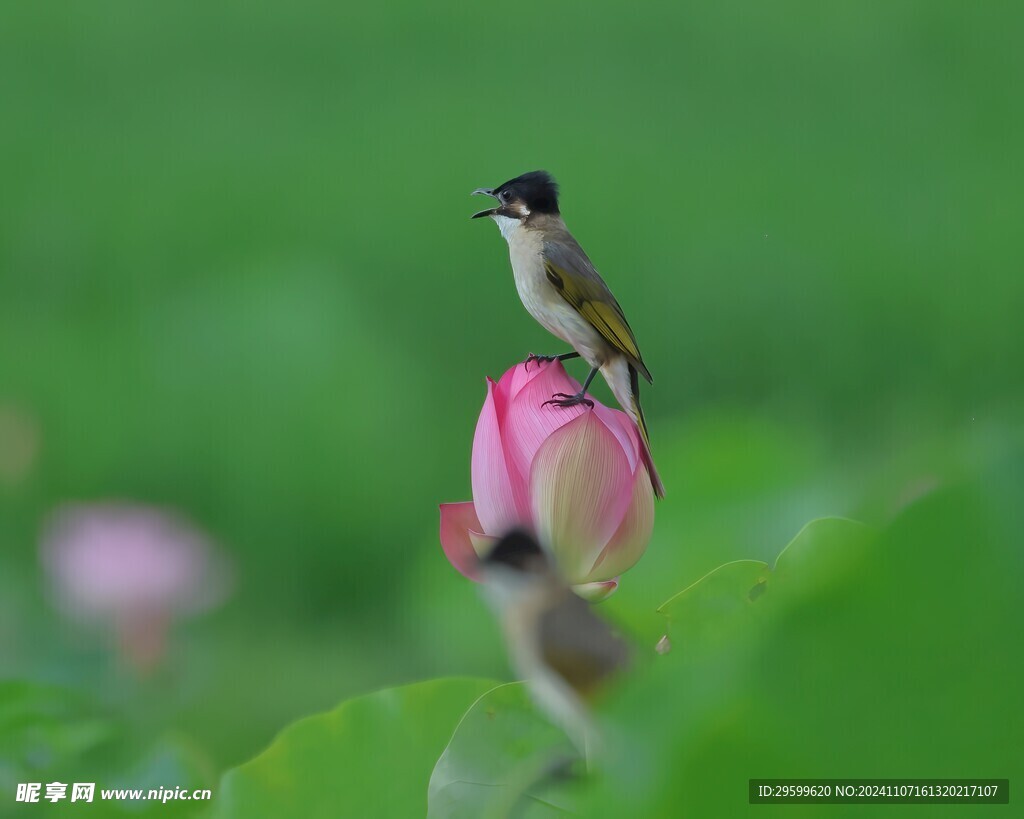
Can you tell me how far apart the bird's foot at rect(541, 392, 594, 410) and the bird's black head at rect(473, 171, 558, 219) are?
0.57 ft

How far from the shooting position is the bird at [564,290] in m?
0.64

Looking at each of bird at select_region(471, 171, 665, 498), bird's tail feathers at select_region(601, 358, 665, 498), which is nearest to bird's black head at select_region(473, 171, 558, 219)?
bird at select_region(471, 171, 665, 498)

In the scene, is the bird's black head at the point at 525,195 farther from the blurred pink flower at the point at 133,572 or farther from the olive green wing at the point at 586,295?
the blurred pink flower at the point at 133,572

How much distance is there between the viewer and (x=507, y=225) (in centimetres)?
68

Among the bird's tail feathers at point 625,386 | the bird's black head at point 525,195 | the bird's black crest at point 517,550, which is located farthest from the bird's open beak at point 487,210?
the bird's black crest at point 517,550

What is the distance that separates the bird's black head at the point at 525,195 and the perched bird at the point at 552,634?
0.24 m

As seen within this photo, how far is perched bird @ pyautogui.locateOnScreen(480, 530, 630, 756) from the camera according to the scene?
0.53 metres

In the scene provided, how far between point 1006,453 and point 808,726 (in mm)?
204

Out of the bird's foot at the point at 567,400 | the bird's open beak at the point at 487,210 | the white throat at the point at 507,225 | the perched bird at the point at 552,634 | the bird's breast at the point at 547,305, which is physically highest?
the bird's open beak at the point at 487,210

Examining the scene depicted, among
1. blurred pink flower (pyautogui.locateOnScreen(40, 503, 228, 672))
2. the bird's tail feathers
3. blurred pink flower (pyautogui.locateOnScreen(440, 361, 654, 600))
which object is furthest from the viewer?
blurred pink flower (pyautogui.locateOnScreen(40, 503, 228, 672))

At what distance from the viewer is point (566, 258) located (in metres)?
0.65

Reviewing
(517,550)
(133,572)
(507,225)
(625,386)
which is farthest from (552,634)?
(133,572)

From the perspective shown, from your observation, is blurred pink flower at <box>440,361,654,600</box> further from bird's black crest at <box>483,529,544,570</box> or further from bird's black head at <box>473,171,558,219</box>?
bird's black head at <box>473,171,558,219</box>

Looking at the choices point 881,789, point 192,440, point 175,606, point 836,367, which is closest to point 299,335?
point 192,440
